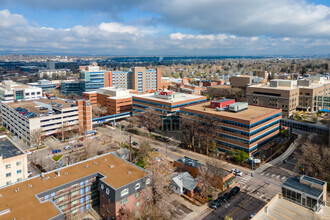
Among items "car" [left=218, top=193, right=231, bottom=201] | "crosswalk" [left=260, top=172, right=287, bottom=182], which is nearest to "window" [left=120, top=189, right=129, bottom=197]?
"car" [left=218, top=193, right=231, bottom=201]

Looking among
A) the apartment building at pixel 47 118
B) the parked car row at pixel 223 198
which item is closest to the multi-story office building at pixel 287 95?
the parked car row at pixel 223 198

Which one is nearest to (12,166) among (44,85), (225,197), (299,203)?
(225,197)

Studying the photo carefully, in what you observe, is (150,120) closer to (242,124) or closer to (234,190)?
(242,124)

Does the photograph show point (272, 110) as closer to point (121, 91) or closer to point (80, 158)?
point (80, 158)

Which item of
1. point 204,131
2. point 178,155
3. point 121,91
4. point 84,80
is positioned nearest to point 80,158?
point 178,155

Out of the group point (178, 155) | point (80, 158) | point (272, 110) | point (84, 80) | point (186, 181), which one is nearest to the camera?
point (186, 181)
